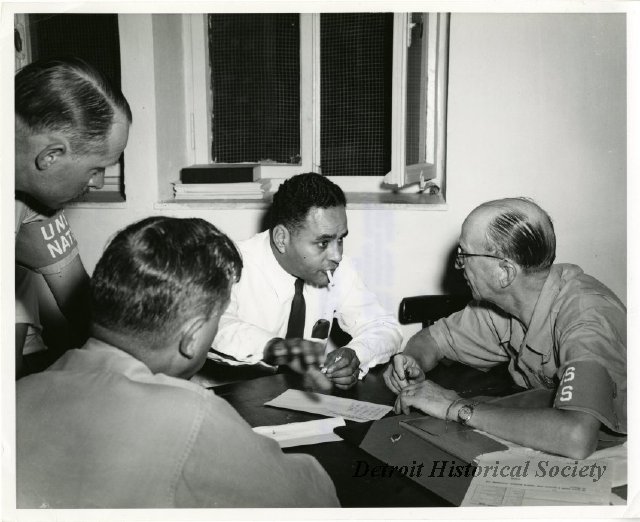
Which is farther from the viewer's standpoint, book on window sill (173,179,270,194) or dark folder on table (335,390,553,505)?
book on window sill (173,179,270,194)

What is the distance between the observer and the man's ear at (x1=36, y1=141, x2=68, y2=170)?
4.76 ft

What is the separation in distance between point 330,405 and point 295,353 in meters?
0.32

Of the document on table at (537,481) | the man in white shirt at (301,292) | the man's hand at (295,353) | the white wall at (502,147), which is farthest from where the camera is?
the white wall at (502,147)

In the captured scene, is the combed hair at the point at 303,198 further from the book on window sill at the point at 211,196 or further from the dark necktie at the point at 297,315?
the book on window sill at the point at 211,196

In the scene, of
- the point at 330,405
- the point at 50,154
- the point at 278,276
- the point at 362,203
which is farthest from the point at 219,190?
the point at 330,405

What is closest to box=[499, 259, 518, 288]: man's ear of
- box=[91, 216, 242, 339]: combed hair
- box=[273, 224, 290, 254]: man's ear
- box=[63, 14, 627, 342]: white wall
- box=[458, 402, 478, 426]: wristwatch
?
box=[458, 402, 478, 426]: wristwatch

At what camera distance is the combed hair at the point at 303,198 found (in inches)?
87.4

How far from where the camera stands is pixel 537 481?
48.9 inches

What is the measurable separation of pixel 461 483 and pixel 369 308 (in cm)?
128

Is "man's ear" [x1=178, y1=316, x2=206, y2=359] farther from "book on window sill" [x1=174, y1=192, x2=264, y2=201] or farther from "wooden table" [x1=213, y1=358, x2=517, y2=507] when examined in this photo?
"book on window sill" [x1=174, y1=192, x2=264, y2=201]

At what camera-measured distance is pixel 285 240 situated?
2307 mm

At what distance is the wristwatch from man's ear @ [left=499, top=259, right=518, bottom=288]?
473 mm

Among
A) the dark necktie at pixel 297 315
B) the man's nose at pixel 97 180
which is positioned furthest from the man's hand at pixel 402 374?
the man's nose at pixel 97 180
